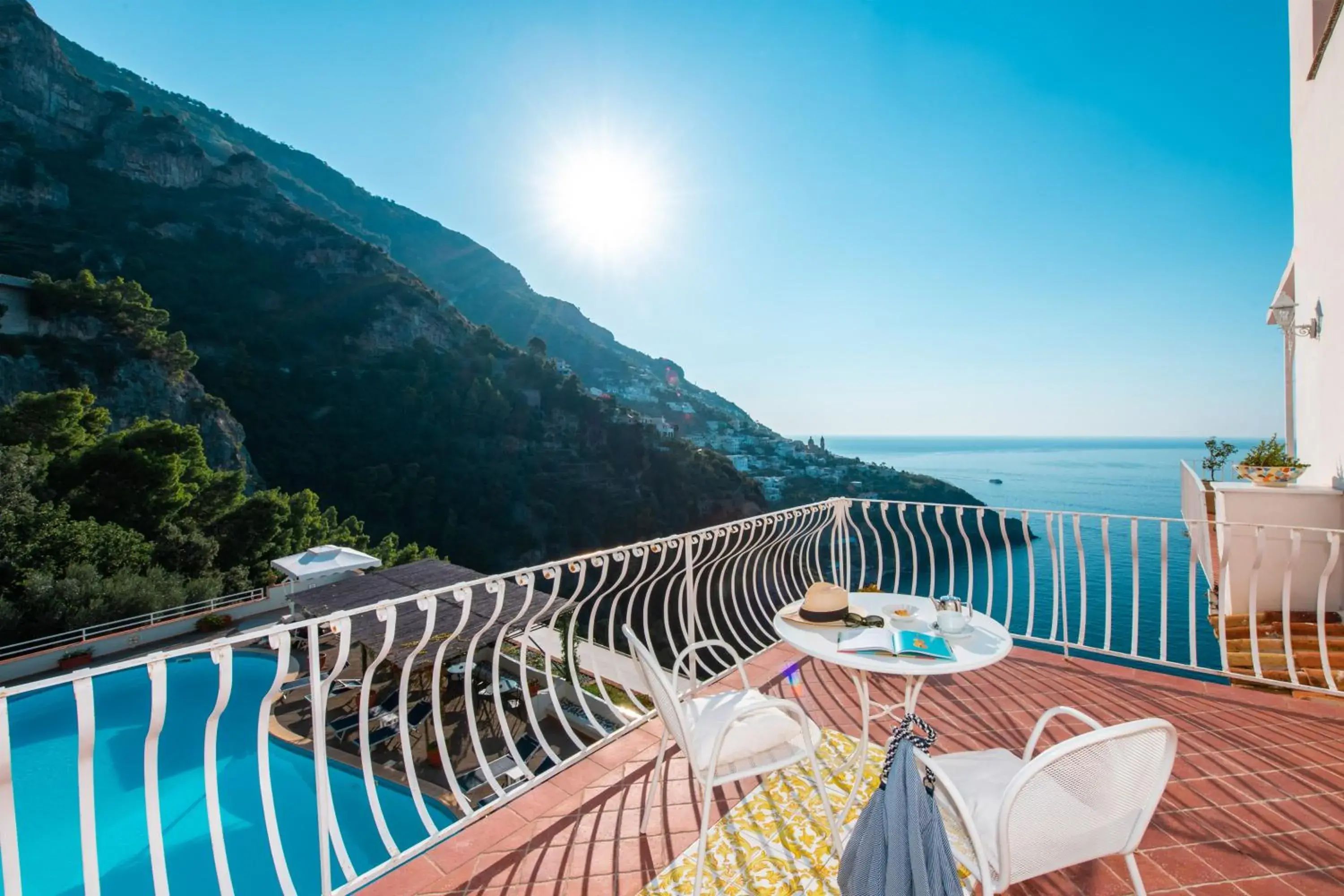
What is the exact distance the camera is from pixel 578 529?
34219 mm

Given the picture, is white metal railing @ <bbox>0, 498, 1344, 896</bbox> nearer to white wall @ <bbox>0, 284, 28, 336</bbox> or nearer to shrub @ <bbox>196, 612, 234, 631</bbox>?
shrub @ <bbox>196, 612, 234, 631</bbox>

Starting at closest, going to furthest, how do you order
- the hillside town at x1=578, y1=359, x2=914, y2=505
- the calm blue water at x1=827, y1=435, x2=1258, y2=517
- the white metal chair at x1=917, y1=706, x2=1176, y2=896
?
the white metal chair at x1=917, y1=706, x2=1176, y2=896
the hillside town at x1=578, y1=359, x2=914, y2=505
the calm blue water at x1=827, y1=435, x2=1258, y2=517

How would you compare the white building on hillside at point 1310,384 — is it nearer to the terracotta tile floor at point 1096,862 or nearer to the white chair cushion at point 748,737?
the terracotta tile floor at point 1096,862

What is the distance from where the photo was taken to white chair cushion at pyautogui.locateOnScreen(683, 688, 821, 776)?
1.77 m

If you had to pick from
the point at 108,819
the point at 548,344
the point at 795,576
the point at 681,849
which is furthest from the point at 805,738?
the point at 548,344

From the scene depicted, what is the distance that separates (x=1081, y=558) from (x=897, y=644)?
2.12 metres

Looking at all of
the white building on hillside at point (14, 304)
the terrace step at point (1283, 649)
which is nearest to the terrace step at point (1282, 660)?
the terrace step at point (1283, 649)

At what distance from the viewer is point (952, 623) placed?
2.08 metres

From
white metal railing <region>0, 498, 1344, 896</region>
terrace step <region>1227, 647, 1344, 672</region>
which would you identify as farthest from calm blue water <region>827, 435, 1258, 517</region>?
white metal railing <region>0, 498, 1344, 896</region>

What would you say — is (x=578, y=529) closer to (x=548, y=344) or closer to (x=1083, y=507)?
(x=548, y=344)

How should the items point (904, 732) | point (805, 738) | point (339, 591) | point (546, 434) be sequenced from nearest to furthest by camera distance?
1. point (904, 732)
2. point (805, 738)
3. point (339, 591)
4. point (546, 434)

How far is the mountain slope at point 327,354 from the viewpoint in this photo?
31125 millimetres

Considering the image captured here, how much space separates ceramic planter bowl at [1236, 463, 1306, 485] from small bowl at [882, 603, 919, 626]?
368cm

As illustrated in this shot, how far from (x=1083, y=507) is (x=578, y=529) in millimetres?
38955
